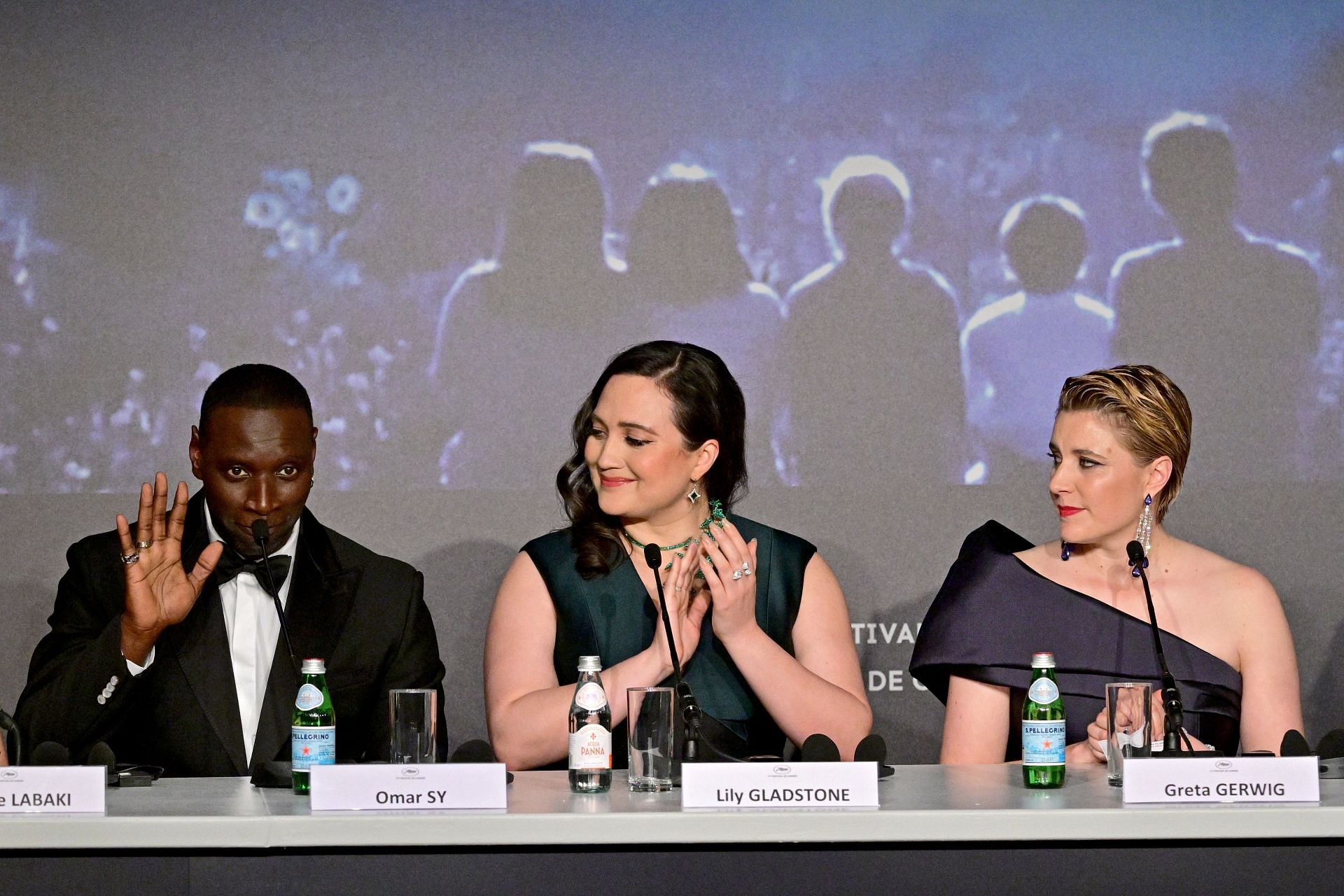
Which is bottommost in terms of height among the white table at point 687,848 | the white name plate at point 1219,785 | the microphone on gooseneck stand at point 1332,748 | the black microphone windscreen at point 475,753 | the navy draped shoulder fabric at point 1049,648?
the white table at point 687,848

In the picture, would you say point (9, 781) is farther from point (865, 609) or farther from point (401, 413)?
point (865, 609)

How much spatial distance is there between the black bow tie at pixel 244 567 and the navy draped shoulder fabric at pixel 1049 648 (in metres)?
1.20

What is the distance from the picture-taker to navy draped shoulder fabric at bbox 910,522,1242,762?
268 cm

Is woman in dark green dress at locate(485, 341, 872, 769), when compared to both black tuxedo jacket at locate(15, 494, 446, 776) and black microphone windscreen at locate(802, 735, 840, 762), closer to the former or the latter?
black tuxedo jacket at locate(15, 494, 446, 776)

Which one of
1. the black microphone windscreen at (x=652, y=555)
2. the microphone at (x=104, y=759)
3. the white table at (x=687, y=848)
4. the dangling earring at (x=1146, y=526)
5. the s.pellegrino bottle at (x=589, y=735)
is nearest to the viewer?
the white table at (x=687, y=848)

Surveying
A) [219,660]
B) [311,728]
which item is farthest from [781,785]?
[219,660]

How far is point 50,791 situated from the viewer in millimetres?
1847

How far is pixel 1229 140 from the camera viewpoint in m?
3.72

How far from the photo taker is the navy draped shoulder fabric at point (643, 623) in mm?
2789

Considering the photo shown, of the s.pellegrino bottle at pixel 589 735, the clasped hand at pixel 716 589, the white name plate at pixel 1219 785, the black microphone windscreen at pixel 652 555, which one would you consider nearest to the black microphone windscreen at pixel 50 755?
the s.pellegrino bottle at pixel 589 735

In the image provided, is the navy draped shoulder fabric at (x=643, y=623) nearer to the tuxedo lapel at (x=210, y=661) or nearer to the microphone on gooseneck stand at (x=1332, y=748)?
the tuxedo lapel at (x=210, y=661)

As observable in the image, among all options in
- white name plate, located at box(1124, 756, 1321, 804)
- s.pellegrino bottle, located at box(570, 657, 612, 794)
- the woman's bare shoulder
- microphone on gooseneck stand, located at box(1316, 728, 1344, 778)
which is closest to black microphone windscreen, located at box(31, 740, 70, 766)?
s.pellegrino bottle, located at box(570, 657, 612, 794)

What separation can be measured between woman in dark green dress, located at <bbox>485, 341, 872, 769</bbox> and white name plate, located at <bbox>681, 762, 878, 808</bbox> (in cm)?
77

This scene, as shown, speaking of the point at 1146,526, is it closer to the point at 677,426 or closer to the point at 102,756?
the point at 677,426
